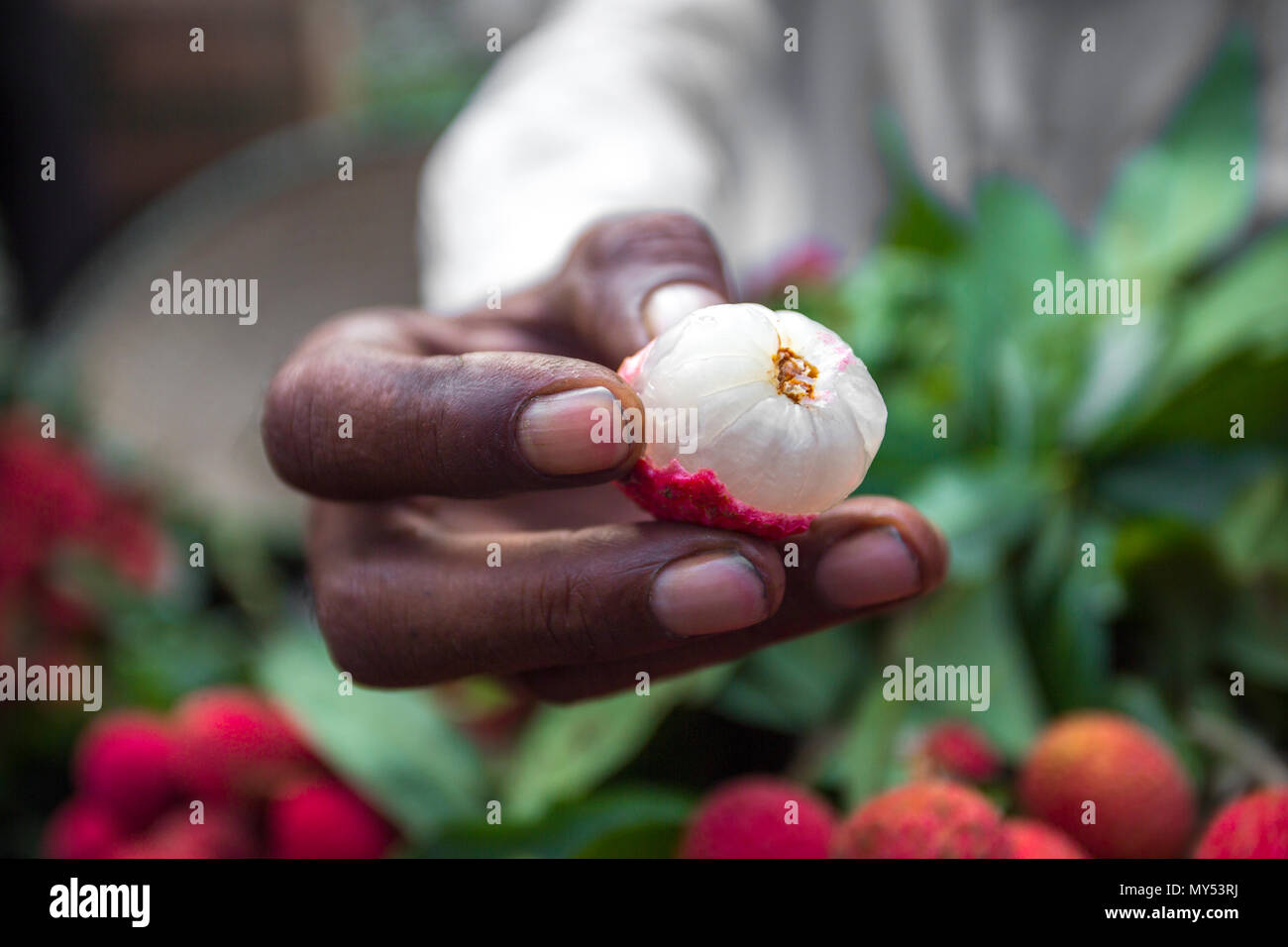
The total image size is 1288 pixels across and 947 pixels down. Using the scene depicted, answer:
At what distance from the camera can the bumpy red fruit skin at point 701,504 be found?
25 centimetres

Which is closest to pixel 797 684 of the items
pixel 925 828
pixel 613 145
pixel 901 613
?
pixel 901 613

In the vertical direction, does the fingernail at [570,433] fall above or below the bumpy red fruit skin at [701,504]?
above

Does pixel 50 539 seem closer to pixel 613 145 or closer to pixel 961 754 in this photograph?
pixel 613 145

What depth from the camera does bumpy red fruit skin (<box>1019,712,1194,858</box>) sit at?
0.33m

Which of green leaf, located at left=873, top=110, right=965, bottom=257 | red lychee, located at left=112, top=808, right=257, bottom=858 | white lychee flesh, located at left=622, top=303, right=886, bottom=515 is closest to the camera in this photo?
white lychee flesh, located at left=622, top=303, right=886, bottom=515

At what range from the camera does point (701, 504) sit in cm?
25

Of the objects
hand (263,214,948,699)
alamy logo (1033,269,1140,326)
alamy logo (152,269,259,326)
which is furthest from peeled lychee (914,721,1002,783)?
alamy logo (152,269,259,326)

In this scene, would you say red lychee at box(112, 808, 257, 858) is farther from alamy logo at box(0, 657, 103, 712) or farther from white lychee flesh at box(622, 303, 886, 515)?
white lychee flesh at box(622, 303, 886, 515)

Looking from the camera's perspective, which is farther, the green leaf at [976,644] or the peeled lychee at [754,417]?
the green leaf at [976,644]

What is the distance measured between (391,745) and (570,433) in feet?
0.92

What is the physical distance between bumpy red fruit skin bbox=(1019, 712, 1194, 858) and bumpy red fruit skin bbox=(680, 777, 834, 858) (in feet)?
0.22
